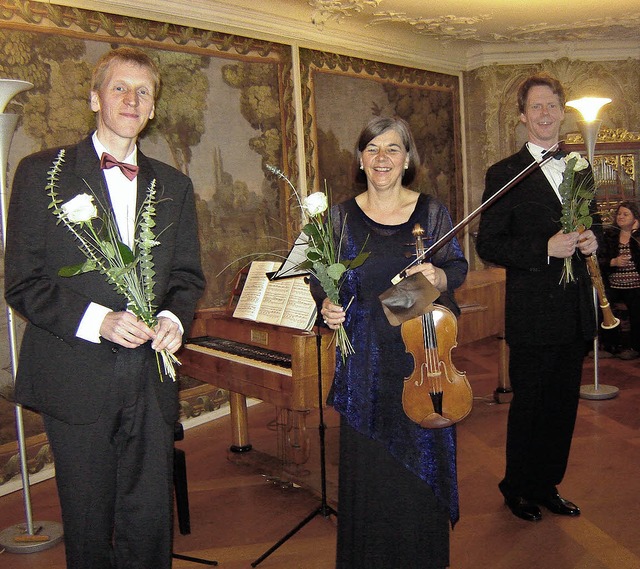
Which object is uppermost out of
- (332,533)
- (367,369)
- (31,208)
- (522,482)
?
(31,208)

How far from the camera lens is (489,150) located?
8.50 m

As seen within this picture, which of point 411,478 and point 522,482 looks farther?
point 522,482

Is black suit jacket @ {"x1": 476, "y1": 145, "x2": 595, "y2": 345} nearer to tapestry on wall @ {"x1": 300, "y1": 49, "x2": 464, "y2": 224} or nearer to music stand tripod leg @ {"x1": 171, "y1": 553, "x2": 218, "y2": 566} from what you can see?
music stand tripod leg @ {"x1": 171, "y1": 553, "x2": 218, "y2": 566}

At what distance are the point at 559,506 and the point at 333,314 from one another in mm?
1842

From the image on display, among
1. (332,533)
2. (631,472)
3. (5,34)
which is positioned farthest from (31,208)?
(631,472)

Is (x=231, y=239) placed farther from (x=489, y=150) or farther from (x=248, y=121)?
(x=489, y=150)

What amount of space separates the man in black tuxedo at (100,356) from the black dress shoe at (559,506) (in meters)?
2.10

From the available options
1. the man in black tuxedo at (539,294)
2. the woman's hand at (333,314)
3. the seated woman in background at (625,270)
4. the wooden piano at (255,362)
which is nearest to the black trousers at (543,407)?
the man in black tuxedo at (539,294)

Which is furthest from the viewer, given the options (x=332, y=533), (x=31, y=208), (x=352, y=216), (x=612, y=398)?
(x=612, y=398)

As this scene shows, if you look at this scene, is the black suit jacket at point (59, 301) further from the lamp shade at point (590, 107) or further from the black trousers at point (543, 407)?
the lamp shade at point (590, 107)

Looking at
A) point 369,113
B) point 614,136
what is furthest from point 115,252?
point 614,136

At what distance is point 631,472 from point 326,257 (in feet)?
8.79

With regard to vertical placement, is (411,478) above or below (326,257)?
below

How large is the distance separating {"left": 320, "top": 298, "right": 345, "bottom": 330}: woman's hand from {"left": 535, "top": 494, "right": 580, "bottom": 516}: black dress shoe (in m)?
1.76
